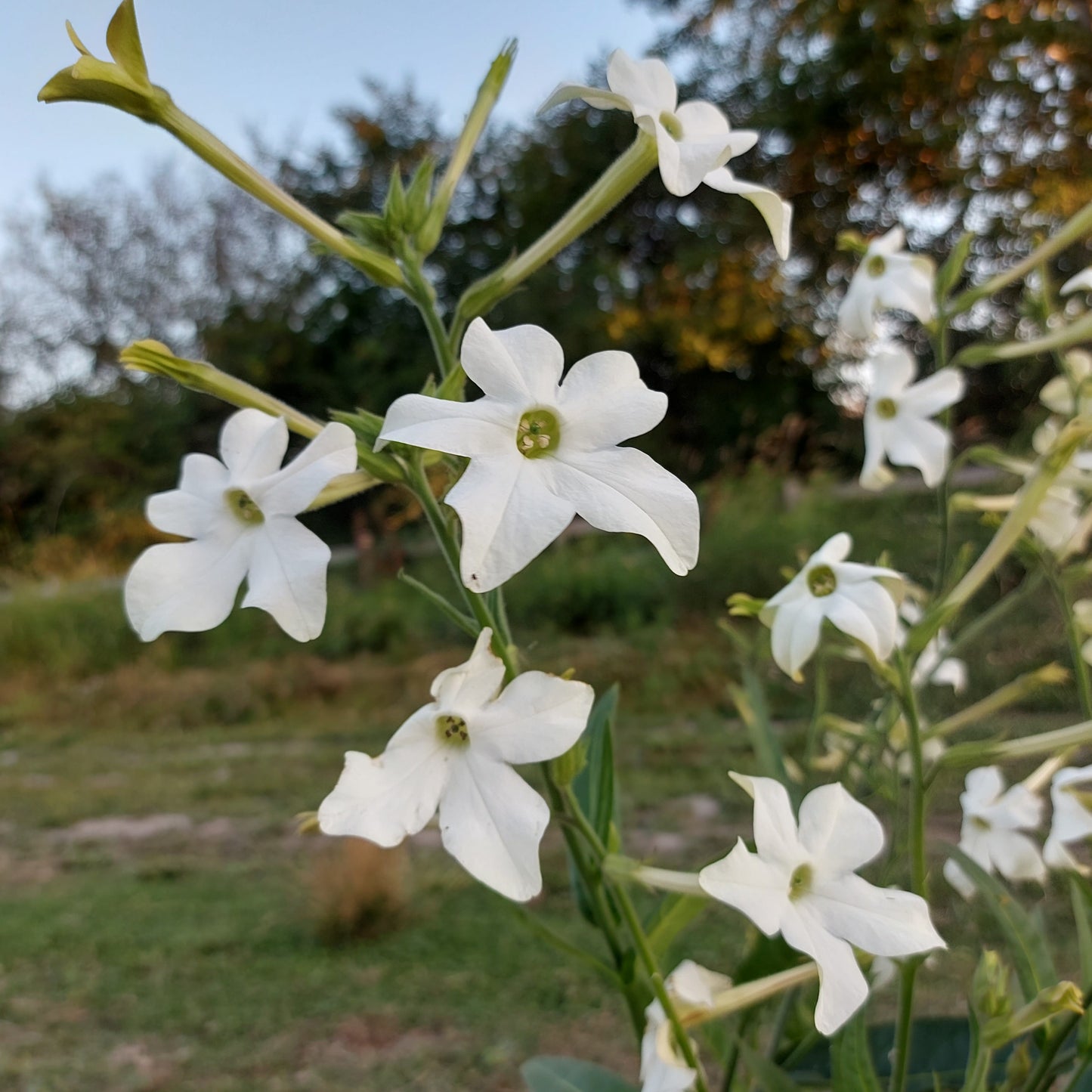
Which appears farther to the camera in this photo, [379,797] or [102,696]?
[102,696]

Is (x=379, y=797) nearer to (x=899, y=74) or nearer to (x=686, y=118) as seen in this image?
(x=686, y=118)

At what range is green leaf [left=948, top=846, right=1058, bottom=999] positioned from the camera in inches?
20.4

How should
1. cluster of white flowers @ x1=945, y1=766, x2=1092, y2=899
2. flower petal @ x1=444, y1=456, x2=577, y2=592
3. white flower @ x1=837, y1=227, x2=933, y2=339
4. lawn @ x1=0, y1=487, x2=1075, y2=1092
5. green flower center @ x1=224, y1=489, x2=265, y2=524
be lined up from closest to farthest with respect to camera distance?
flower petal @ x1=444, y1=456, x2=577, y2=592 → green flower center @ x1=224, y1=489, x2=265, y2=524 → cluster of white flowers @ x1=945, y1=766, x2=1092, y2=899 → white flower @ x1=837, y1=227, x2=933, y2=339 → lawn @ x1=0, y1=487, x2=1075, y2=1092

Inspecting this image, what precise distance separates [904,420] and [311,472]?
56 cm

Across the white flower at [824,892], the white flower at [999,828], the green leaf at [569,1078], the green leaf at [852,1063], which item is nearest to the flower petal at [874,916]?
the white flower at [824,892]

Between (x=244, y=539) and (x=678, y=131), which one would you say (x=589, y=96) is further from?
(x=244, y=539)

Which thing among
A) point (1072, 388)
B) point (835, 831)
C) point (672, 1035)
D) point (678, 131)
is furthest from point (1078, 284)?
point (672, 1035)

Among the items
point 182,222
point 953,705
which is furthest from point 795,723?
point 182,222

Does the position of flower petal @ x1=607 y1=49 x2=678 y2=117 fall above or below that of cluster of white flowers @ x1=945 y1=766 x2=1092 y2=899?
above

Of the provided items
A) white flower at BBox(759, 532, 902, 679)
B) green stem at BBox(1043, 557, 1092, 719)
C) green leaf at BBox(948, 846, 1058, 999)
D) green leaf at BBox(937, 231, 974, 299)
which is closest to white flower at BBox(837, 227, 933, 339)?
green leaf at BBox(937, 231, 974, 299)

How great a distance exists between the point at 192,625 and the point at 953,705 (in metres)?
2.49

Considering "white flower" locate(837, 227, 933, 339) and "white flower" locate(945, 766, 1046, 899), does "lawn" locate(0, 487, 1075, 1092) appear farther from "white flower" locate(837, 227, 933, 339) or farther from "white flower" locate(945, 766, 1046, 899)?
"white flower" locate(837, 227, 933, 339)

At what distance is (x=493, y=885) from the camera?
340mm

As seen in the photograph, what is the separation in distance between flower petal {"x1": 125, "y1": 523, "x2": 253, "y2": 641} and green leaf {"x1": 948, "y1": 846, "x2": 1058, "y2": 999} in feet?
1.37
